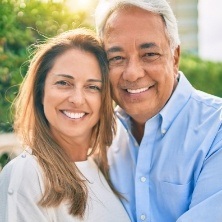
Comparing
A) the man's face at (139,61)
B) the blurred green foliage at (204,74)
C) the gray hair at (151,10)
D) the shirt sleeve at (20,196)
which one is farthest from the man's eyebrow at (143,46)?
the blurred green foliage at (204,74)

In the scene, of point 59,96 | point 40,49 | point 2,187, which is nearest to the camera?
point 2,187

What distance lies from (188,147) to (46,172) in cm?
84

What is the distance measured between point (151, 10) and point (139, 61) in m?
0.31

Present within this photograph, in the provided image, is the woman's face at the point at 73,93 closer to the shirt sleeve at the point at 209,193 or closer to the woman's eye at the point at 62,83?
the woman's eye at the point at 62,83

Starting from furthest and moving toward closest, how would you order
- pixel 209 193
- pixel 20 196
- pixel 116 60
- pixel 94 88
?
pixel 116 60
pixel 94 88
pixel 209 193
pixel 20 196

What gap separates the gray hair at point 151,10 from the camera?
359cm

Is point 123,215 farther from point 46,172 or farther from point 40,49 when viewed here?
point 40,49

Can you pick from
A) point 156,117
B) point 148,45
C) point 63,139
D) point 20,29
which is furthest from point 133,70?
point 20,29

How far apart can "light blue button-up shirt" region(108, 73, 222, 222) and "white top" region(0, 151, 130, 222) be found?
242 millimetres

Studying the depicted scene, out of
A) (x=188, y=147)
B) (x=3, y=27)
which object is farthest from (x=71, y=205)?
(x=3, y=27)

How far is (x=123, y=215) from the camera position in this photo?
136 inches

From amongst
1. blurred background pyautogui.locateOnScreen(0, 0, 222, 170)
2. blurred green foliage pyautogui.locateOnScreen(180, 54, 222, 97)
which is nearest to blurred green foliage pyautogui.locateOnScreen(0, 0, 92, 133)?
blurred background pyautogui.locateOnScreen(0, 0, 222, 170)

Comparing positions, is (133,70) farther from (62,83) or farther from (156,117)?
(62,83)

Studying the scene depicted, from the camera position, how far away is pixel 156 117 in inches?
144
